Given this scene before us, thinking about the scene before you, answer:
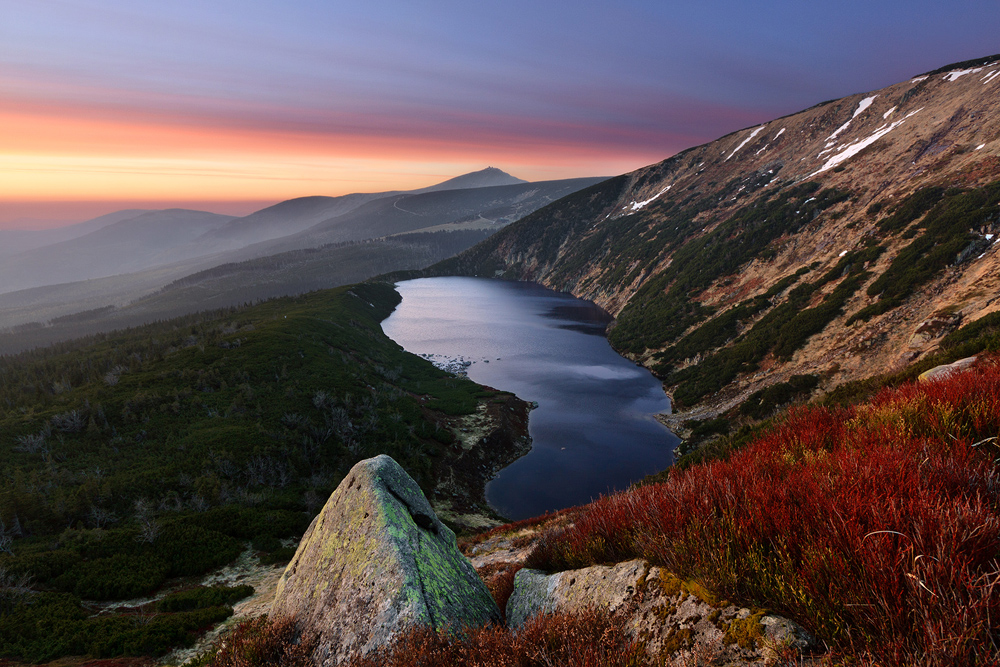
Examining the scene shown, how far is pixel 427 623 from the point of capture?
5.33m

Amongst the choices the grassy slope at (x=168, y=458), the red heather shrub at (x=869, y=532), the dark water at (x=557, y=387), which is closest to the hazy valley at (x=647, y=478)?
the red heather shrub at (x=869, y=532)

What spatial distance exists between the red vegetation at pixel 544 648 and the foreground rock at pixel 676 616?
0.29 metres

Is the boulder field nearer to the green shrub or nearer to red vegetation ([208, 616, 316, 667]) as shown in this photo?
red vegetation ([208, 616, 316, 667])

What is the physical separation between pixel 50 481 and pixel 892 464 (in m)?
26.8

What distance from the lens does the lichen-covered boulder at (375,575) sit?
5.58 m

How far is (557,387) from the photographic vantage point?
171ft

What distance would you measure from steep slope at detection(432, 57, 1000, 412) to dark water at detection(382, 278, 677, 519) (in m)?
6.03

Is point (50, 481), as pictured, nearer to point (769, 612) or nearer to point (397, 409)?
point (397, 409)

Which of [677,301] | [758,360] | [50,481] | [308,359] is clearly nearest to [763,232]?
[677,301]

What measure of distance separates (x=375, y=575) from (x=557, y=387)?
155ft

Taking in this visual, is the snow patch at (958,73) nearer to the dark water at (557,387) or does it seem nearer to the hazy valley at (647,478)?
the hazy valley at (647,478)

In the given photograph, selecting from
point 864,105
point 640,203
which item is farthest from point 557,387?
point 640,203

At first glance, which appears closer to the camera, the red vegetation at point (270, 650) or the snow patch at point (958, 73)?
the red vegetation at point (270, 650)

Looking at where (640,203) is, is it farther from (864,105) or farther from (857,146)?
(857,146)
